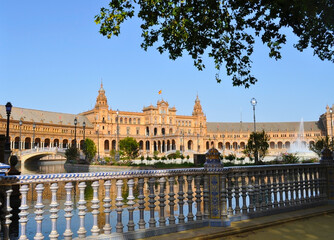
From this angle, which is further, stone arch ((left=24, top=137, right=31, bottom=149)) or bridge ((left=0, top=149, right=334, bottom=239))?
stone arch ((left=24, top=137, right=31, bottom=149))

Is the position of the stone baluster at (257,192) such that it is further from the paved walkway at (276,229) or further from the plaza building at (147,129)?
the plaza building at (147,129)

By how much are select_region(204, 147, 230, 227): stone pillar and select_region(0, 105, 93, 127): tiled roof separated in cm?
8135

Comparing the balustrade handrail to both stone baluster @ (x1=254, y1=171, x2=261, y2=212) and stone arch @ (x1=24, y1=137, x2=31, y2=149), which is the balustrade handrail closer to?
stone baluster @ (x1=254, y1=171, x2=261, y2=212)

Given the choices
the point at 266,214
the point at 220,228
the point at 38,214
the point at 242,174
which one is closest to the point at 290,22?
the point at 242,174

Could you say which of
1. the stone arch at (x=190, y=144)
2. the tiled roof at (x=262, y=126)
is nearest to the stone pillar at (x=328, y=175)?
the stone arch at (x=190, y=144)

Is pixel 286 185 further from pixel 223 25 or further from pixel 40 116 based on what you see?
pixel 40 116

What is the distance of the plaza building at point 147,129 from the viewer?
82.9 metres

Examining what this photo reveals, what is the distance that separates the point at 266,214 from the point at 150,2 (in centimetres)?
552

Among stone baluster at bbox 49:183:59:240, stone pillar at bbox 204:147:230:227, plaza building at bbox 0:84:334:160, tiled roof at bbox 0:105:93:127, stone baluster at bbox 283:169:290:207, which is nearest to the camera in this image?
stone baluster at bbox 49:183:59:240

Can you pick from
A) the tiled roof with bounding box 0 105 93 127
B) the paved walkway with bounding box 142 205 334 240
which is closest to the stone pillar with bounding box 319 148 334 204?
the paved walkway with bounding box 142 205 334 240

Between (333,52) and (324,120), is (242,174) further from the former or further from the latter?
(324,120)

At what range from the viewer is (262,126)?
127m

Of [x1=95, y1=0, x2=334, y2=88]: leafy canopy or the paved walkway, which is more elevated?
[x1=95, y1=0, x2=334, y2=88]: leafy canopy

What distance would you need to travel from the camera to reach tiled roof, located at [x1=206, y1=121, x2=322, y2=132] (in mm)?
123812
